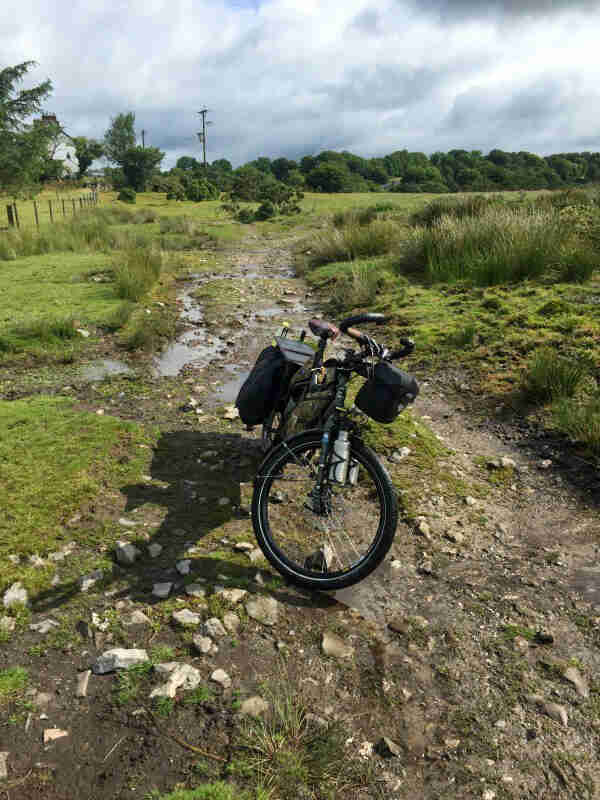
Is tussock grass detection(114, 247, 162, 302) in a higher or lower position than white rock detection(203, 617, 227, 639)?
higher

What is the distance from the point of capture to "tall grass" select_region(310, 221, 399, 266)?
15.4 meters

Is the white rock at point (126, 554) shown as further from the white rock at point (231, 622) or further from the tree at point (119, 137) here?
the tree at point (119, 137)

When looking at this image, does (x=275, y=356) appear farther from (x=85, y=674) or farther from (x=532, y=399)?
(x=532, y=399)

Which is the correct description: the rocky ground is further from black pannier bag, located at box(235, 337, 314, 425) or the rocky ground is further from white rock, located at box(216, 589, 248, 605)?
black pannier bag, located at box(235, 337, 314, 425)

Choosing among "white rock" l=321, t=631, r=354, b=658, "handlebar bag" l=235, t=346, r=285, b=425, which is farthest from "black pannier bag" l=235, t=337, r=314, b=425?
"white rock" l=321, t=631, r=354, b=658

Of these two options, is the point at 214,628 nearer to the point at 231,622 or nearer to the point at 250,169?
the point at 231,622

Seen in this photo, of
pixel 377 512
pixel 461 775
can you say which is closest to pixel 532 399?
pixel 377 512

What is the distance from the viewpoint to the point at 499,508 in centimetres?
445

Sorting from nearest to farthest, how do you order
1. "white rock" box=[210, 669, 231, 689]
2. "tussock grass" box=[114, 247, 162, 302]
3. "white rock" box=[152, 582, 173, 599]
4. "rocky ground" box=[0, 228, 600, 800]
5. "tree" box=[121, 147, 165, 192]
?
"rocky ground" box=[0, 228, 600, 800] → "white rock" box=[210, 669, 231, 689] → "white rock" box=[152, 582, 173, 599] → "tussock grass" box=[114, 247, 162, 302] → "tree" box=[121, 147, 165, 192]

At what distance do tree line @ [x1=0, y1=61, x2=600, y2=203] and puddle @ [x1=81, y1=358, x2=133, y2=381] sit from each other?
30660 mm

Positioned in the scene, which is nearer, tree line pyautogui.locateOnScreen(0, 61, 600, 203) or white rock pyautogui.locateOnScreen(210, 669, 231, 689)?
white rock pyautogui.locateOnScreen(210, 669, 231, 689)

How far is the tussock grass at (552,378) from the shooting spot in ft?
19.0

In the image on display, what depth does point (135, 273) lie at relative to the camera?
11.4 m

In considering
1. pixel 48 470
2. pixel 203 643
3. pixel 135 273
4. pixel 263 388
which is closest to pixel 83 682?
pixel 203 643
